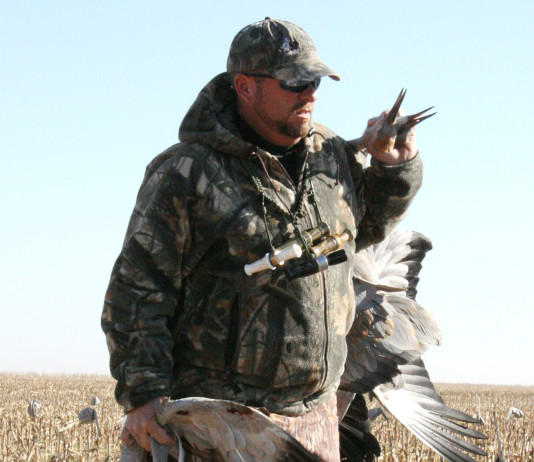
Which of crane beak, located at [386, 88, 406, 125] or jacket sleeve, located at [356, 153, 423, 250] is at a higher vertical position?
crane beak, located at [386, 88, 406, 125]

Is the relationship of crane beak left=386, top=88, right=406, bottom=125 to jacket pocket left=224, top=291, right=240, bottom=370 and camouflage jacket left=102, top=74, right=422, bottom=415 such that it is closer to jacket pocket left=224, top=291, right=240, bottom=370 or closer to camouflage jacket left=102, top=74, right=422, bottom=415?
camouflage jacket left=102, top=74, right=422, bottom=415

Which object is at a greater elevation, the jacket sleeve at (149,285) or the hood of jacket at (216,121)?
the hood of jacket at (216,121)

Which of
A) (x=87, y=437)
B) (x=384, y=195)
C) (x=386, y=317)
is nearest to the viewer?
(x=384, y=195)

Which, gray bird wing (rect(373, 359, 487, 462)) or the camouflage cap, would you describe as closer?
the camouflage cap

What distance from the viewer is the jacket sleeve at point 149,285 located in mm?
3797

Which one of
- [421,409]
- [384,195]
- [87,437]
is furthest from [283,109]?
[87,437]

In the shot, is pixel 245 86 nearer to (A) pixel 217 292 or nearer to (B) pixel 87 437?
(A) pixel 217 292

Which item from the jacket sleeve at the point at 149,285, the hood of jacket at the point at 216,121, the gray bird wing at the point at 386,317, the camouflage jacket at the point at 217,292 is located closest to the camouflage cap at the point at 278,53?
the hood of jacket at the point at 216,121

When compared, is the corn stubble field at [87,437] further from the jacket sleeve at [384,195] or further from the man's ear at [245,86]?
the man's ear at [245,86]

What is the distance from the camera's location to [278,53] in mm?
3939

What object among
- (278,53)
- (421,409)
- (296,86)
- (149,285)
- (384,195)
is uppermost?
(278,53)

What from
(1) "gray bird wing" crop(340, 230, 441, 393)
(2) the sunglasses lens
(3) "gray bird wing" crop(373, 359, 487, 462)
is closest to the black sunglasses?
(2) the sunglasses lens

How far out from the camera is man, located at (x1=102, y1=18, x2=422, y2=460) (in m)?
3.82

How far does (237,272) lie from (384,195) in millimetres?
812
